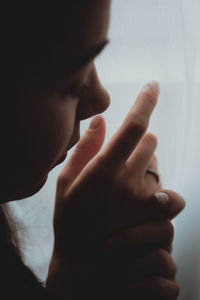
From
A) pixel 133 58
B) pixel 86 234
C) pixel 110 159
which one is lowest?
pixel 86 234

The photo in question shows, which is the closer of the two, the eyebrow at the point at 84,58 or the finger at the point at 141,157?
the eyebrow at the point at 84,58

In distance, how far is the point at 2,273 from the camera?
2.03 ft

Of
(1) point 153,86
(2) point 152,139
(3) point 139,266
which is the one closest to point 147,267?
(3) point 139,266

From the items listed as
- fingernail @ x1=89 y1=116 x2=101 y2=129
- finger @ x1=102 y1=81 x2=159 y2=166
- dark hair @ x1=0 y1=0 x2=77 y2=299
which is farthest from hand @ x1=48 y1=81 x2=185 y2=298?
dark hair @ x1=0 y1=0 x2=77 y2=299

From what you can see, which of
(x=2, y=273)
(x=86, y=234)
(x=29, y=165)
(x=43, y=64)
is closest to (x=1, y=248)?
(x=2, y=273)

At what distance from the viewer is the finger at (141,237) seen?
525mm

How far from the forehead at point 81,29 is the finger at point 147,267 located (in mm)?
392

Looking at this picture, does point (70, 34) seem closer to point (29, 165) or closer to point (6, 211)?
point (29, 165)

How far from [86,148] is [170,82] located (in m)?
0.23

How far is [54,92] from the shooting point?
37 centimetres

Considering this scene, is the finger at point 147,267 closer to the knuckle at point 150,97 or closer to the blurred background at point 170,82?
the blurred background at point 170,82

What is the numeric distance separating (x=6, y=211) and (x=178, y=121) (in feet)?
1.75

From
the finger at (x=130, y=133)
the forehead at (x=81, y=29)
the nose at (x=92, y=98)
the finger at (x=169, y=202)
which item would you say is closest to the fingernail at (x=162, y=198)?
the finger at (x=169, y=202)

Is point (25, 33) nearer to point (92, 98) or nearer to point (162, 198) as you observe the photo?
point (92, 98)
